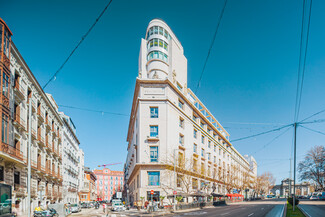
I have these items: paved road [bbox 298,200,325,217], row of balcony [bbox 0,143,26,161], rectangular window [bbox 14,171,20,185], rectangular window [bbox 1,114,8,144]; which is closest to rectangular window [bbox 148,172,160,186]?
paved road [bbox 298,200,325,217]

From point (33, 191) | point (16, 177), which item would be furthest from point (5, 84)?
point (33, 191)

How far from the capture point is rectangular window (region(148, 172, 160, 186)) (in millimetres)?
42688

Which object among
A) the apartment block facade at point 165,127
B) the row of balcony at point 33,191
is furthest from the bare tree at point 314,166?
the row of balcony at point 33,191

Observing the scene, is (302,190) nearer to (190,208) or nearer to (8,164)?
(190,208)

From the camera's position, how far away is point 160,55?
5166 centimetres

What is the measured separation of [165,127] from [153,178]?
8909 mm

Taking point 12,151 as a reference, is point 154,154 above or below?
below

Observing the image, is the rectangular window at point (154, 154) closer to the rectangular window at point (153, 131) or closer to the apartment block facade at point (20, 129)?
the rectangular window at point (153, 131)

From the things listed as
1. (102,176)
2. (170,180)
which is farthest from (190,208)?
(102,176)

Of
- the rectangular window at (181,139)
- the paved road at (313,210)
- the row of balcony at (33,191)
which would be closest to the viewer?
the paved road at (313,210)

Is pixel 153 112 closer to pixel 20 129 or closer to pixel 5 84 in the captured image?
pixel 20 129

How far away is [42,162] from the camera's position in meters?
35.3

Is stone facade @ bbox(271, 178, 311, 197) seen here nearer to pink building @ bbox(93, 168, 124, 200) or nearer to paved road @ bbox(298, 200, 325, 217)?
pink building @ bbox(93, 168, 124, 200)

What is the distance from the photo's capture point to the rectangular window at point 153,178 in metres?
42.7
